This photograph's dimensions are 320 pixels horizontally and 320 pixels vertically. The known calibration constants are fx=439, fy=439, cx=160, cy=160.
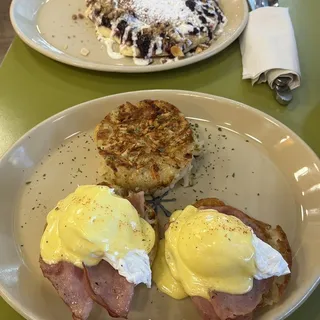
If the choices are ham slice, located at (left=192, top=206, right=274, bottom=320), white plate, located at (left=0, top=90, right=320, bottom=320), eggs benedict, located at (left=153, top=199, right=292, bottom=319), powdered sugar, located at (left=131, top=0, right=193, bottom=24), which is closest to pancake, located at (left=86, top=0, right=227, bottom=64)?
powdered sugar, located at (left=131, top=0, right=193, bottom=24)

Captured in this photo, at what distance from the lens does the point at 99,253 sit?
1.10 m

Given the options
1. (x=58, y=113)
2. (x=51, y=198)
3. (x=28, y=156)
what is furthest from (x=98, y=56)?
(x=51, y=198)

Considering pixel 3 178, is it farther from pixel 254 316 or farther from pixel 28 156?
pixel 254 316

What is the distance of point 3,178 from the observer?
144 centimetres

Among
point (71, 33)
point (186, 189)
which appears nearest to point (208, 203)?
point (186, 189)

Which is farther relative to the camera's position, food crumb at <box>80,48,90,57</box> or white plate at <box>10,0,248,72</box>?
food crumb at <box>80,48,90,57</box>

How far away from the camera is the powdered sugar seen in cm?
188

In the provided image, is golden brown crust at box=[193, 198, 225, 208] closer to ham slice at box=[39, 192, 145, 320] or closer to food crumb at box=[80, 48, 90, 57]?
ham slice at box=[39, 192, 145, 320]

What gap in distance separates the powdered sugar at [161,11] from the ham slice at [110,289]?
3.82 feet

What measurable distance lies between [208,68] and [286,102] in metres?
0.37

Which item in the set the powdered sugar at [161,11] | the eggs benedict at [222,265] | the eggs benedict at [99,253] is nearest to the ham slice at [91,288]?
the eggs benedict at [99,253]

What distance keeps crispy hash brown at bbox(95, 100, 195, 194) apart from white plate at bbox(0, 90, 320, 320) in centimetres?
9

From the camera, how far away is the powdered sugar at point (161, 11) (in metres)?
1.88

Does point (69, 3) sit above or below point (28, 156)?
above
